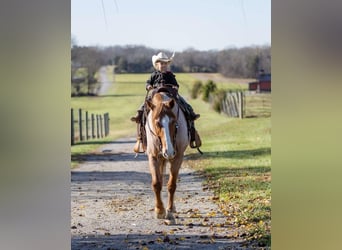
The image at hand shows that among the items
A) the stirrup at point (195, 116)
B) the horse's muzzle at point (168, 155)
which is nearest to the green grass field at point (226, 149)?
the stirrup at point (195, 116)

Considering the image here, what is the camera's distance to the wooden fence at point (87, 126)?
3.68 metres

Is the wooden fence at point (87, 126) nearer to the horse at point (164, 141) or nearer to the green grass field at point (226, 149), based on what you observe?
the green grass field at point (226, 149)

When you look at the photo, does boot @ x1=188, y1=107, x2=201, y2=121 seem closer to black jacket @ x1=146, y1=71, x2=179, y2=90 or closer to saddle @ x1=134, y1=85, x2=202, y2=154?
saddle @ x1=134, y1=85, x2=202, y2=154

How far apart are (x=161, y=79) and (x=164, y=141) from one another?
36 cm

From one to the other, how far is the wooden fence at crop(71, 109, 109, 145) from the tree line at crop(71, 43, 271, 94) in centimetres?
21

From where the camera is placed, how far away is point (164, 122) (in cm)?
354

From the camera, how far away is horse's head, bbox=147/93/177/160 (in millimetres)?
3537

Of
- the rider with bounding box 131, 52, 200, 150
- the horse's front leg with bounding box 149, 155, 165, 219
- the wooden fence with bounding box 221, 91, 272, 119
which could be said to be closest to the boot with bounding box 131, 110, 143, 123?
the rider with bounding box 131, 52, 200, 150

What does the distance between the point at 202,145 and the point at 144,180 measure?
0.39 meters
